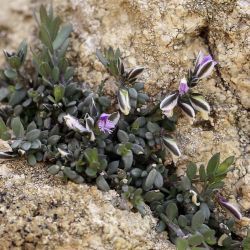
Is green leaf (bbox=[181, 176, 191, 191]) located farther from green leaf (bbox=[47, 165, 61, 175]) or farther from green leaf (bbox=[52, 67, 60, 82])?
green leaf (bbox=[52, 67, 60, 82])

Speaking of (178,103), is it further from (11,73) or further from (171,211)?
(11,73)

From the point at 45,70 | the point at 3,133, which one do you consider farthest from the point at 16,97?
the point at 3,133

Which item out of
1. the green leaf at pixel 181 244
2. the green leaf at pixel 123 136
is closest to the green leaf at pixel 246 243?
the green leaf at pixel 181 244

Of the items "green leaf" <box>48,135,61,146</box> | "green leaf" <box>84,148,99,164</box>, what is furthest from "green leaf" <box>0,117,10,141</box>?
"green leaf" <box>84,148,99,164</box>

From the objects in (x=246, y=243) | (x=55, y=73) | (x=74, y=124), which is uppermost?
(x=55, y=73)

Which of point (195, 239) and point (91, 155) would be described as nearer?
point (195, 239)

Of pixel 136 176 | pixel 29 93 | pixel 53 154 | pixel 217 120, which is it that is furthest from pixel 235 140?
pixel 29 93
